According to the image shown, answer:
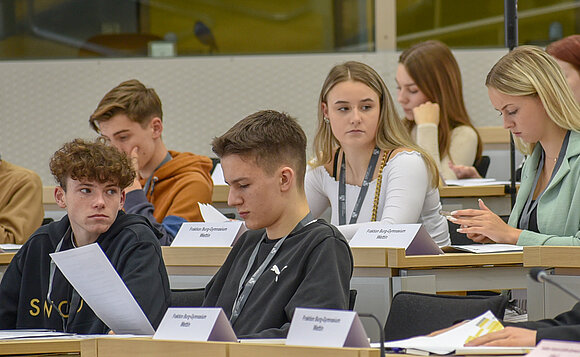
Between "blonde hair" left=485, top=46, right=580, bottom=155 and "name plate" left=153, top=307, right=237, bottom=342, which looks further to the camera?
"blonde hair" left=485, top=46, right=580, bottom=155

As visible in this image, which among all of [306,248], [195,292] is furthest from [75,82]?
[306,248]

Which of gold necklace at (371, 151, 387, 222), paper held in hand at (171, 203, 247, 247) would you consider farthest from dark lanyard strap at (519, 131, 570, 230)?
paper held in hand at (171, 203, 247, 247)

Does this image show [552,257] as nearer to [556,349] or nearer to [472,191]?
[556,349]

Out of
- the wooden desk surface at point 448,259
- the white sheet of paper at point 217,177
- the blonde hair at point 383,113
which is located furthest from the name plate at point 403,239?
the white sheet of paper at point 217,177

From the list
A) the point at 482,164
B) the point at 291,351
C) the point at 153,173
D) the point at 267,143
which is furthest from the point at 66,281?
the point at 482,164

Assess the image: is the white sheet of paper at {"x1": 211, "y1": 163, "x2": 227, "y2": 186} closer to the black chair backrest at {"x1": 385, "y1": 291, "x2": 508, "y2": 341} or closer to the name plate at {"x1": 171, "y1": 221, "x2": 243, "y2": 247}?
the name plate at {"x1": 171, "y1": 221, "x2": 243, "y2": 247}

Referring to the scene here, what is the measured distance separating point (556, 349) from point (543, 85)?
164cm

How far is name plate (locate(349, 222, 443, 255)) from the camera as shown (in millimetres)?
2729

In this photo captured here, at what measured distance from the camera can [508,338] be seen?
5.58ft

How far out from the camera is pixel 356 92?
11.4ft

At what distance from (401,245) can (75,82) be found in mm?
3849

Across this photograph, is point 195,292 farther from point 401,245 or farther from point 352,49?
point 352,49

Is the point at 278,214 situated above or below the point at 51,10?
below

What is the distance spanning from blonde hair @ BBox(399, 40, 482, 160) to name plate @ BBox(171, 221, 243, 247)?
1972mm
